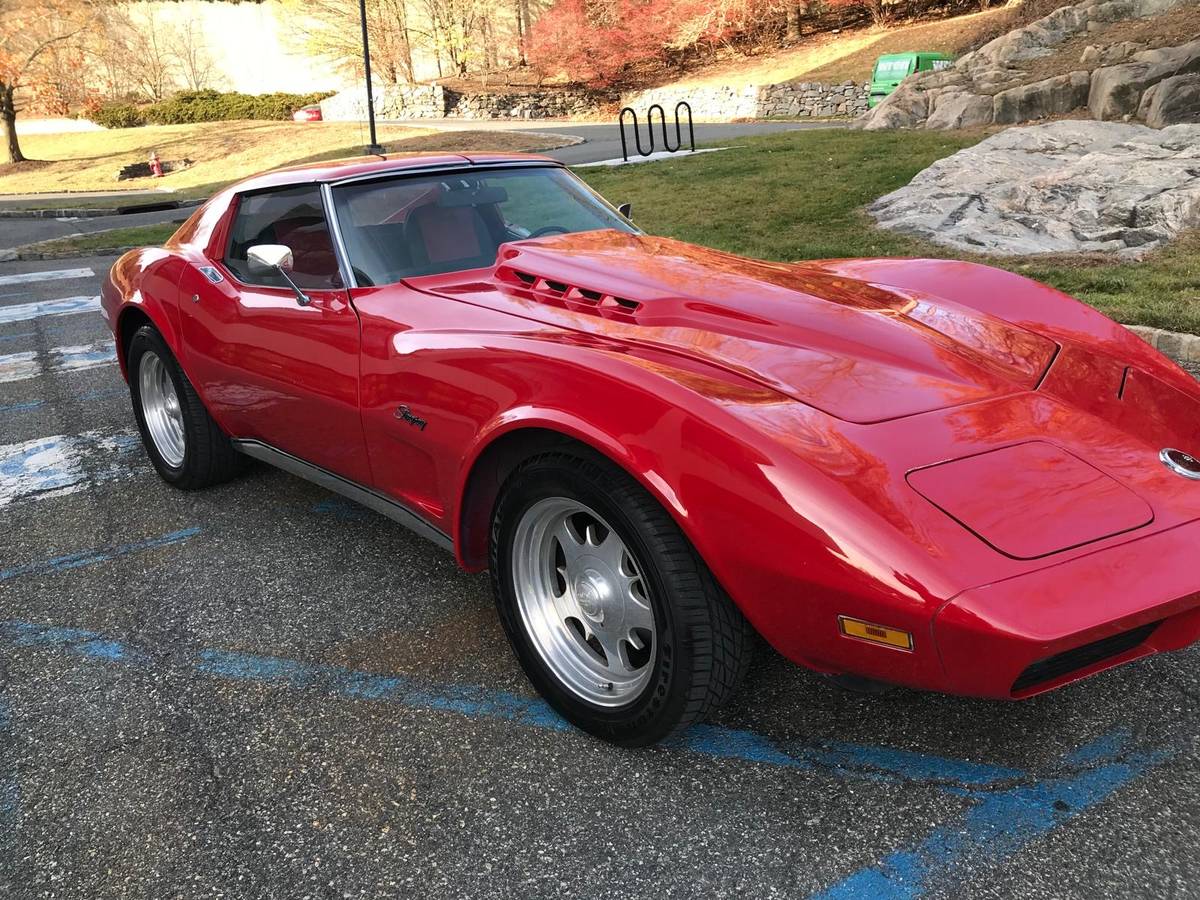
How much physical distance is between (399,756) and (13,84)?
34.5m

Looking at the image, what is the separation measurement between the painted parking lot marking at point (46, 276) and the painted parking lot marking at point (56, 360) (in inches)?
152

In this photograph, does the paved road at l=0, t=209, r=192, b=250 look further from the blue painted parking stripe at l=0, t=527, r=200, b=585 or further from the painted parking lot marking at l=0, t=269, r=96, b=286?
the blue painted parking stripe at l=0, t=527, r=200, b=585

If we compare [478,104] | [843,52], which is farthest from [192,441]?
[478,104]

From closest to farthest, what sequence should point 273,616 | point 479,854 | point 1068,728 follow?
point 479,854
point 1068,728
point 273,616

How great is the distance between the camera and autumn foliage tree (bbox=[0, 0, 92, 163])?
29.0 metres

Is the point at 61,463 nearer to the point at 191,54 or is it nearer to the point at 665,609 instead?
the point at 665,609

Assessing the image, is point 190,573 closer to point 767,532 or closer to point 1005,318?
point 767,532

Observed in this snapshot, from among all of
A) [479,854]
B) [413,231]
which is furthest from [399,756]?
[413,231]

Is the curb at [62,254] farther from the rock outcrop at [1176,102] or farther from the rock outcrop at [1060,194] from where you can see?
the rock outcrop at [1176,102]

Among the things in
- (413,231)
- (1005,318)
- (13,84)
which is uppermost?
(13,84)

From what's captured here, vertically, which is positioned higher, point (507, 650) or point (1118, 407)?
point (1118, 407)

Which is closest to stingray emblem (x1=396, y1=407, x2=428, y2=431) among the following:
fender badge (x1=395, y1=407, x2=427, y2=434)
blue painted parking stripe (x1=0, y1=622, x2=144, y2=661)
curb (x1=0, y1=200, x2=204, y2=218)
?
fender badge (x1=395, y1=407, x2=427, y2=434)

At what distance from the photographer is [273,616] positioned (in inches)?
115

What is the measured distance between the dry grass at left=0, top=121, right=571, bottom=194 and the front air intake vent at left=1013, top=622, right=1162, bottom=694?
2069 cm
